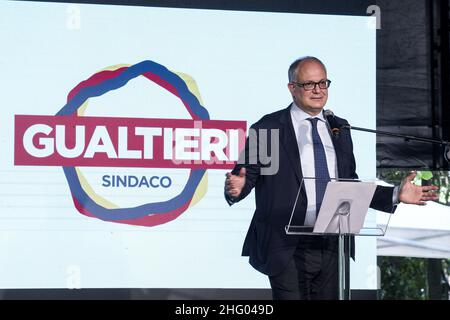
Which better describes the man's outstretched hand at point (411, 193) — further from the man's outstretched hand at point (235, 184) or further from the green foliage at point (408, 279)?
the green foliage at point (408, 279)

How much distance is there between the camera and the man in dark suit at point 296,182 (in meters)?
6.41

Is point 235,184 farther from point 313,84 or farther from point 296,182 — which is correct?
point 313,84

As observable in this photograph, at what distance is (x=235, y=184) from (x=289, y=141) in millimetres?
492

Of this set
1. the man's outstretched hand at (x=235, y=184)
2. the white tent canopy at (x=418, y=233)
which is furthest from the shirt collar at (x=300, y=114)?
the white tent canopy at (x=418, y=233)

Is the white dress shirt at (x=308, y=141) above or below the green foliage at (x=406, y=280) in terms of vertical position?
above

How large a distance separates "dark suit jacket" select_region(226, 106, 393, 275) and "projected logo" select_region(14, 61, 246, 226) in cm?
20

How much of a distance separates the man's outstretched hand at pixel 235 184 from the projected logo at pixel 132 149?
9.4 inches

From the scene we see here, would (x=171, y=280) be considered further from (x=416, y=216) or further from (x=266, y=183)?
(x=416, y=216)

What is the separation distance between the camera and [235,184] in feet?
20.8

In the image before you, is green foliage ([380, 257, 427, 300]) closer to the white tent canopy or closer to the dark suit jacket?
the white tent canopy

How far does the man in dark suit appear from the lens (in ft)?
21.0

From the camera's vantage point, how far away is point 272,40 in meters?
6.62

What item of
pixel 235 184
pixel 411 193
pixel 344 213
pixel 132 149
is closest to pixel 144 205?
pixel 132 149
